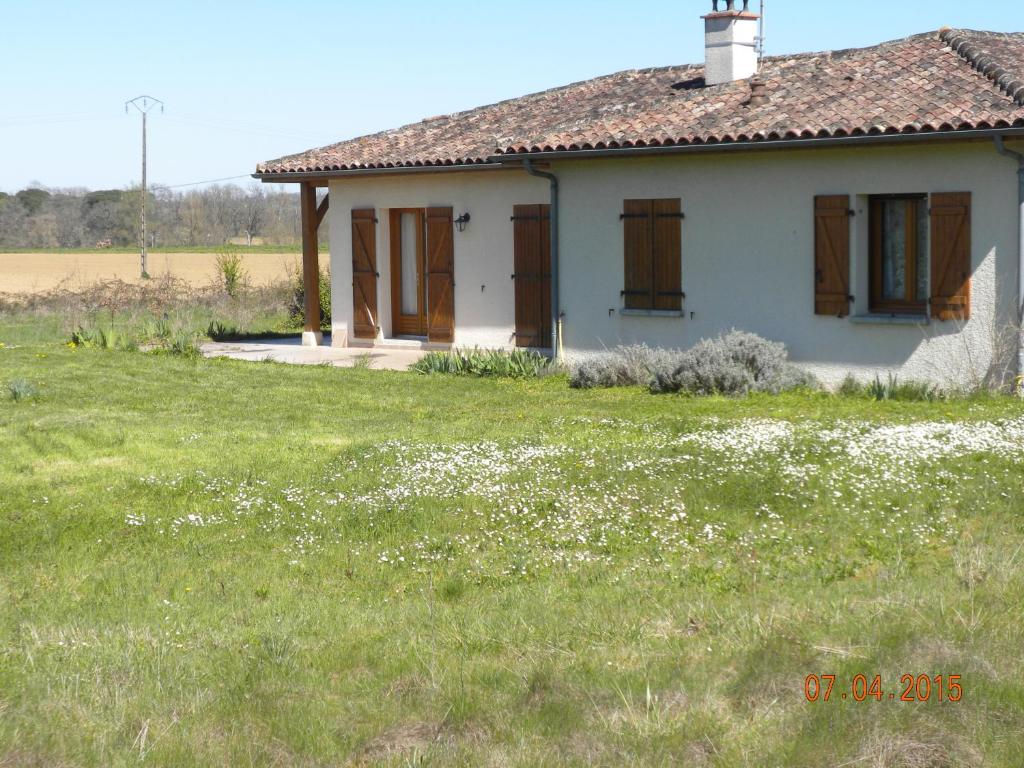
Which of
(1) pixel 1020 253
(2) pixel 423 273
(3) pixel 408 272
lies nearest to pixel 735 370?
(1) pixel 1020 253

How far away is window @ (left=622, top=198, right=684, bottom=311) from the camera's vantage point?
51.8 feet

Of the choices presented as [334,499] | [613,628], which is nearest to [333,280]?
[334,499]

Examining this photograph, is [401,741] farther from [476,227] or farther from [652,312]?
[476,227]

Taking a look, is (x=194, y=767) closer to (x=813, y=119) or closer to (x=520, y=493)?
(x=520, y=493)

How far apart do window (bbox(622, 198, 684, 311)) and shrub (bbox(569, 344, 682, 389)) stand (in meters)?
0.66

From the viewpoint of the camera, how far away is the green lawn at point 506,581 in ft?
15.0

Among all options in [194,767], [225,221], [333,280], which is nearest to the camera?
[194,767]

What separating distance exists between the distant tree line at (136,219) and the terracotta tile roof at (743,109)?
63458 millimetres

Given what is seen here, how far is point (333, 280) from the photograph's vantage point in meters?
20.2

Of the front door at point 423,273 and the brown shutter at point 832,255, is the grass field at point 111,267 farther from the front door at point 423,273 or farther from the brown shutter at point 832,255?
the brown shutter at point 832,255

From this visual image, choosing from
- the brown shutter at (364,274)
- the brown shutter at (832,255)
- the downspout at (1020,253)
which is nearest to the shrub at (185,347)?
the brown shutter at (364,274)

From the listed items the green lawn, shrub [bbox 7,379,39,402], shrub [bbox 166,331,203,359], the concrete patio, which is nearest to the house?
the concrete patio

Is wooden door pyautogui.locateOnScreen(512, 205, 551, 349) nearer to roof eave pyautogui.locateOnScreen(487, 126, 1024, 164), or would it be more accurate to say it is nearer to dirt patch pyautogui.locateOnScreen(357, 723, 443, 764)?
roof eave pyautogui.locateOnScreen(487, 126, 1024, 164)

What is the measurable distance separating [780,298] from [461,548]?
7.93 metres
